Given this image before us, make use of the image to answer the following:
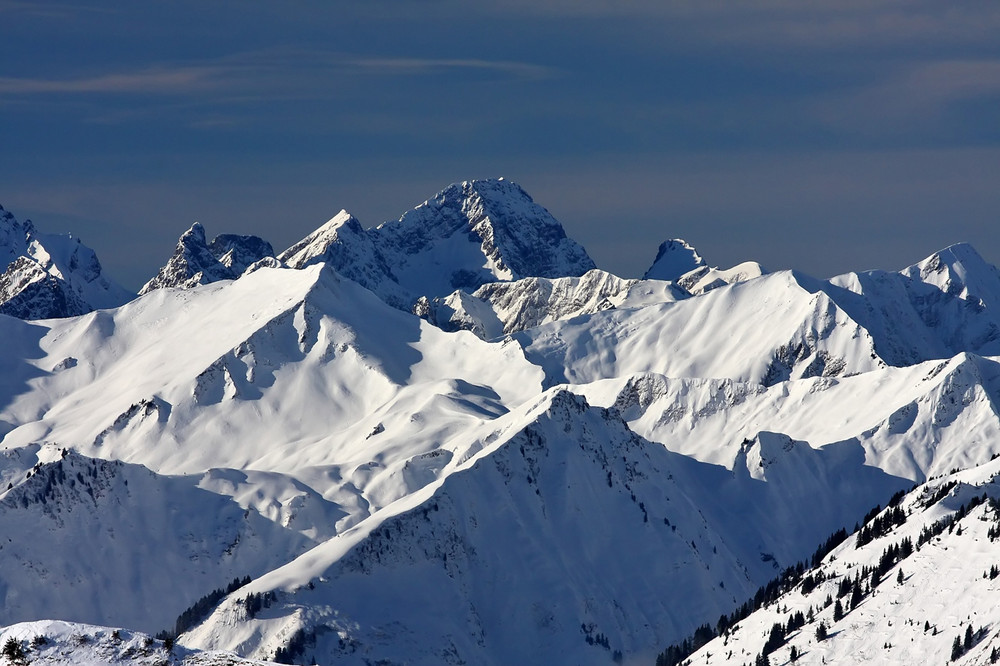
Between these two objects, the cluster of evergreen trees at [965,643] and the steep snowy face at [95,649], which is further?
the cluster of evergreen trees at [965,643]

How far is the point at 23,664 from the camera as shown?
117 meters

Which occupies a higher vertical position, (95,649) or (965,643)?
(95,649)

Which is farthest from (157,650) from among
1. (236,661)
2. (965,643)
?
(965,643)

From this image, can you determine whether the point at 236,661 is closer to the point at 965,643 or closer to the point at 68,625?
the point at 68,625

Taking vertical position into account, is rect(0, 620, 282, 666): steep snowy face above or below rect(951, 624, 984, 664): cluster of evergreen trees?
above

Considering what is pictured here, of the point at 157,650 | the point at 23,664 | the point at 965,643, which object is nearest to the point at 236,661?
the point at 157,650

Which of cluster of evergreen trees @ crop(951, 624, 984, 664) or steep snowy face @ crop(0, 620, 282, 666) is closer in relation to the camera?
steep snowy face @ crop(0, 620, 282, 666)

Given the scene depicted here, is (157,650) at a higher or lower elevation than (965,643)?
higher

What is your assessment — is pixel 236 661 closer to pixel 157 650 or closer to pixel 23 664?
pixel 157 650

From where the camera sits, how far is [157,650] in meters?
119

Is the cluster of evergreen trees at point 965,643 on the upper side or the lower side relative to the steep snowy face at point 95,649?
lower

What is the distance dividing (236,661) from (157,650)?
491 centimetres

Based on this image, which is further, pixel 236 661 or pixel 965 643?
pixel 965 643

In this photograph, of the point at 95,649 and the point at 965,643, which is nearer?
the point at 95,649
